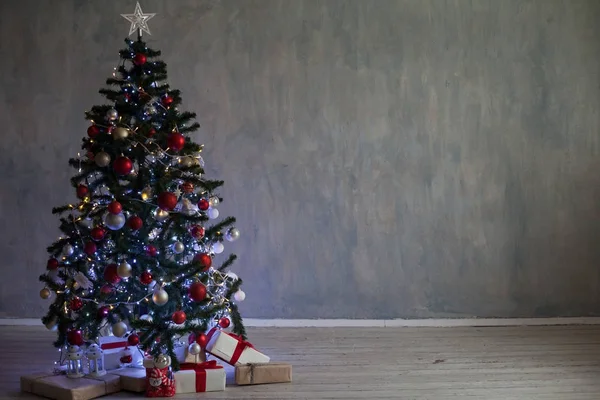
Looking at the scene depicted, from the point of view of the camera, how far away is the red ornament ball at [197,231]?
329cm

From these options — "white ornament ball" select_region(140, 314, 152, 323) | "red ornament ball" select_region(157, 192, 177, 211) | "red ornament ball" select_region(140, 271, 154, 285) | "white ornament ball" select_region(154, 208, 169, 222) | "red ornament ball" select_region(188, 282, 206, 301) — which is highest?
"red ornament ball" select_region(157, 192, 177, 211)

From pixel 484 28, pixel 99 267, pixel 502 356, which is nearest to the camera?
pixel 99 267

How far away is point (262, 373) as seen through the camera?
3332mm

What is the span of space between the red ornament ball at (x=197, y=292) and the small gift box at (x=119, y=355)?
22.2 inches

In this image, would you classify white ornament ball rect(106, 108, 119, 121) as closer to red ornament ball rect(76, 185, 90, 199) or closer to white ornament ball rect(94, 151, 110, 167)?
white ornament ball rect(94, 151, 110, 167)

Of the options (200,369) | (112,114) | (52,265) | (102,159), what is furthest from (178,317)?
(112,114)

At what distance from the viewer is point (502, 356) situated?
3.83 meters

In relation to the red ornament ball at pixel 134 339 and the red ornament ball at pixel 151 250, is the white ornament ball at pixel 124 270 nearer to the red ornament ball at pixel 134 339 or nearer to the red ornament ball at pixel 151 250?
the red ornament ball at pixel 151 250

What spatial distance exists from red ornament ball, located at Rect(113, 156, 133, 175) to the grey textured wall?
1.52m

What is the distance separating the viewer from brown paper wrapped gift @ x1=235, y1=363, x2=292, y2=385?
3.30m

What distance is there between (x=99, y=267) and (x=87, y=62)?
6.47 feet

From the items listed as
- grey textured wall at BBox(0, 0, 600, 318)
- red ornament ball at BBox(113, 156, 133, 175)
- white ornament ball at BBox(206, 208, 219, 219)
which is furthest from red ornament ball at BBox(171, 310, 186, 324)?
grey textured wall at BBox(0, 0, 600, 318)

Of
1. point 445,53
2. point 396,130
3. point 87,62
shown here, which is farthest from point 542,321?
point 87,62

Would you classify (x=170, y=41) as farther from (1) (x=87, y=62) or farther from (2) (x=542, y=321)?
(2) (x=542, y=321)
